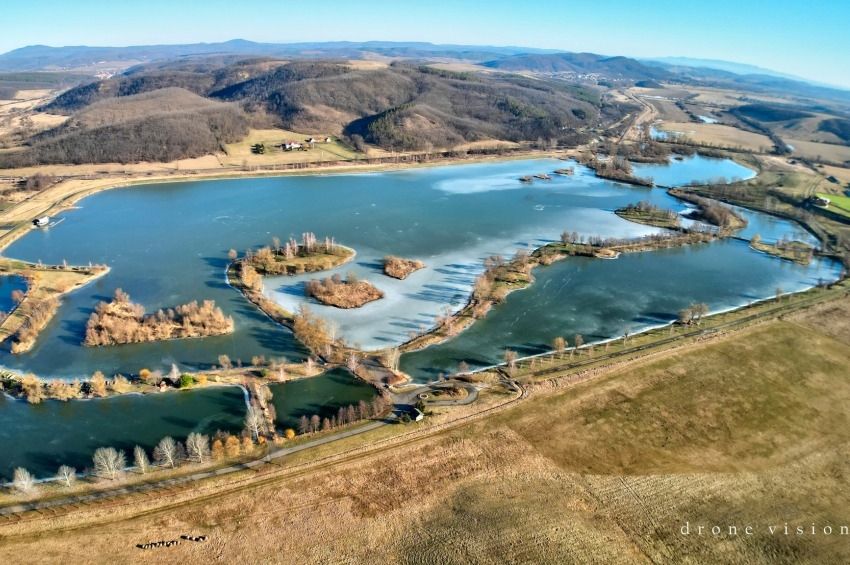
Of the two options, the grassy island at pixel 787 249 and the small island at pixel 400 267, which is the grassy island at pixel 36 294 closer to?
the small island at pixel 400 267

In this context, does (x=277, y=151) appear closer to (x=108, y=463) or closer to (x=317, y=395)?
(x=317, y=395)

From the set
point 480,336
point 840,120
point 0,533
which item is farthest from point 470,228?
point 840,120

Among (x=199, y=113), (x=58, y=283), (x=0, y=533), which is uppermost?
(x=199, y=113)

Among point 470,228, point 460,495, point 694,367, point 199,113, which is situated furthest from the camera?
point 199,113

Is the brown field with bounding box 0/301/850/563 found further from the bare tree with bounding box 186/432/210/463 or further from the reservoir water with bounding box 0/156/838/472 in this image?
the reservoir water with bounding box 0/156/838/472

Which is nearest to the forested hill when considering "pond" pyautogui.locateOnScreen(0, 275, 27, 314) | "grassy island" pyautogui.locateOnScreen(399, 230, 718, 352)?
"pond" pyautogui.locateOnScreen(0, 275, 27, 314)

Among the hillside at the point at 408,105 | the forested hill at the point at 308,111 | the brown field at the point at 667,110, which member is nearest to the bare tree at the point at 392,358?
the forested hill at the point at 308,111

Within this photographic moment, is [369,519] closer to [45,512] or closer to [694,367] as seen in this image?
[45,512]
